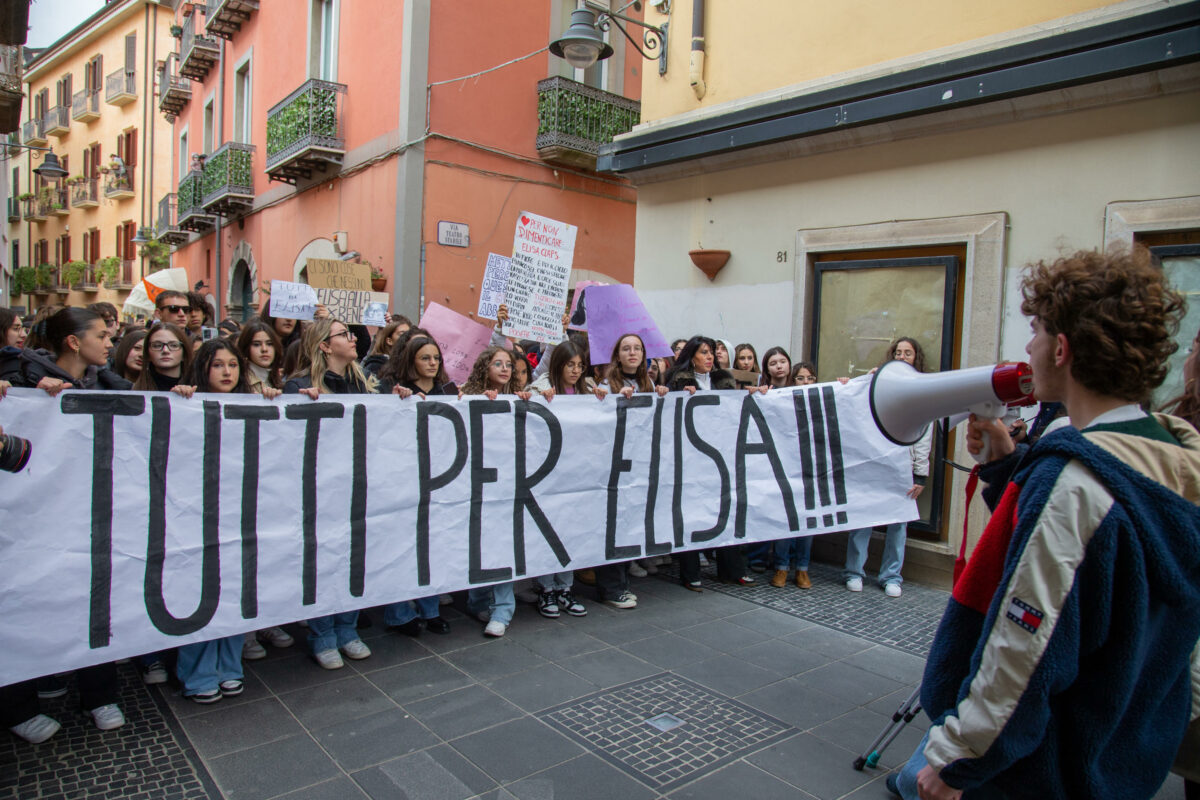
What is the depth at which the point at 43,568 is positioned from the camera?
10.8 feet

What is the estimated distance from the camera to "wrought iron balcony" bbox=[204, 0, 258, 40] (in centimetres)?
1680

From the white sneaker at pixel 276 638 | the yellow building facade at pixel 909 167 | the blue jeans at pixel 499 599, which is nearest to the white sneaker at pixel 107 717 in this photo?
the white sneaker at pixel 276 638

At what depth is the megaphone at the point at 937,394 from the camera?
1930 millimetres

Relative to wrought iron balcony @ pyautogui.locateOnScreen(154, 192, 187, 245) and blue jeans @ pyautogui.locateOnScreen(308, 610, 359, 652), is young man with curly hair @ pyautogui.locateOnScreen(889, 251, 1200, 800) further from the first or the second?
wrought iron balcony @ pyautogui.locateOnScreen(154, 192, 187, 245)

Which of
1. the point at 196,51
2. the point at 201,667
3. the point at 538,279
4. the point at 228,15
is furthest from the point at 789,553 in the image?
the point at 196,51

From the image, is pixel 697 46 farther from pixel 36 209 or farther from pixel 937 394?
pixel 36 209

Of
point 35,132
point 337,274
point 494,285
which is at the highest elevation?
point 35,132

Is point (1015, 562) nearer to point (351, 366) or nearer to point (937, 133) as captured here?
point (351, 366)

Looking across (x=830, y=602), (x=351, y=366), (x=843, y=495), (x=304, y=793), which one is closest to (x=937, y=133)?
(x=843, y=495)

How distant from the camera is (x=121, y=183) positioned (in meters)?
30.1

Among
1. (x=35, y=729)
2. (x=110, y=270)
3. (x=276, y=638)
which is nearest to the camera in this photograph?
(x=35, y=729)

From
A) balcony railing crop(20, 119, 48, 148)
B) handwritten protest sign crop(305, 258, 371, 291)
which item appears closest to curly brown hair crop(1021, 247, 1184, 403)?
handwritten protest sign crop(305, 258, 371, 291)

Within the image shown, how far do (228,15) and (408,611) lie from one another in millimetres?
17601

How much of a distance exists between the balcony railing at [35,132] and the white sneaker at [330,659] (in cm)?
4100
